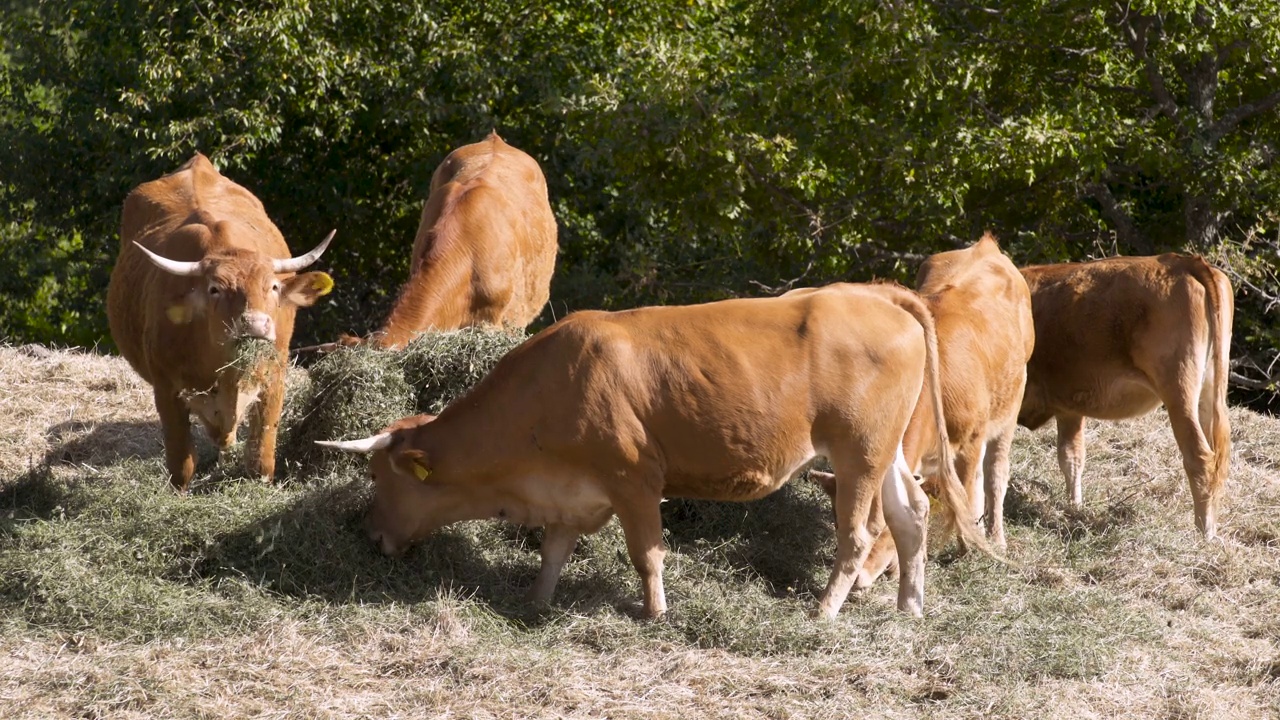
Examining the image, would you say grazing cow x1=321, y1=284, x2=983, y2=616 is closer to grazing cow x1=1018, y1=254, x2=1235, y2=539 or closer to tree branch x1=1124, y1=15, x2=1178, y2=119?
grazing cow x1=1018, y1=254, x2=1235, y2=539

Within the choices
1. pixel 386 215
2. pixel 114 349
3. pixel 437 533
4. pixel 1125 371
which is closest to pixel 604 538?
pixel 437 533

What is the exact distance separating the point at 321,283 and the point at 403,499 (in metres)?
1.58

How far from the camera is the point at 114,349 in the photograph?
15766mm

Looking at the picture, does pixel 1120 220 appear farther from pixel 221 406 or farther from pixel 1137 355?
pixel 221 406

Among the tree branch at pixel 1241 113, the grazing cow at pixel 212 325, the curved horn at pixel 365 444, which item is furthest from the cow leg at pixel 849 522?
the tree branch at pixel 1241 113

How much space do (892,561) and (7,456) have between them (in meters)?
5.36

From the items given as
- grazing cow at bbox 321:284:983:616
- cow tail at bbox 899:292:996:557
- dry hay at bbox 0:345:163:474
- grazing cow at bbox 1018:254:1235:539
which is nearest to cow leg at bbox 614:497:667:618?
grazing cow at bbox 321:284:983:616

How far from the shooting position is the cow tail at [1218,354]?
8.78 metres

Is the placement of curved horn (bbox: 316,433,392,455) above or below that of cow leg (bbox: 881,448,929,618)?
above

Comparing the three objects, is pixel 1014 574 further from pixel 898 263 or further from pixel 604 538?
pixel 898 263

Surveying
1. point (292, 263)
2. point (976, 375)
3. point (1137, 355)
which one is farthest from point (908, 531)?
point (292, 263)

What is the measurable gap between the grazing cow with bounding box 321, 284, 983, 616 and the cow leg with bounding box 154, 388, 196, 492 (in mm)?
1527

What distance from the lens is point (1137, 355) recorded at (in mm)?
9039

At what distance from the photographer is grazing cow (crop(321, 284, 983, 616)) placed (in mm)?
6801
